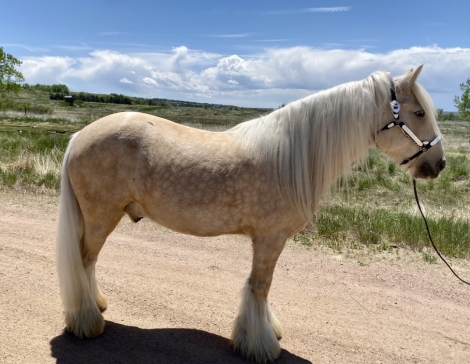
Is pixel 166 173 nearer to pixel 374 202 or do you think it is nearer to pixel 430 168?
pixel 430 168

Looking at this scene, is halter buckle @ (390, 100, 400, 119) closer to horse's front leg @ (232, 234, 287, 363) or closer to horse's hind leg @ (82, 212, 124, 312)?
horse's front leg @ (232, 234, 287, 363)

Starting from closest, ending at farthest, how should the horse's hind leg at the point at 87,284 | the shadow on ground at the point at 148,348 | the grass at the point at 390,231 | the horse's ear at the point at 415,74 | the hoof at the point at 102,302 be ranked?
1. the horse's ear at the point at 415,74
2. the shadow on ground at the point at 148,348
3. the horse's hind leg at the point at 87,284
4. the hoof at the point at 102,302
5. the grass at the point at 390,231

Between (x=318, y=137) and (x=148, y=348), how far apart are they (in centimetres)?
236

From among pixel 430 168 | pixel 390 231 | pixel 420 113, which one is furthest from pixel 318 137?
pixel 390 231

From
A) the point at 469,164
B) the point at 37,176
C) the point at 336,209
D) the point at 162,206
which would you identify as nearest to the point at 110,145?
the point at 162,206

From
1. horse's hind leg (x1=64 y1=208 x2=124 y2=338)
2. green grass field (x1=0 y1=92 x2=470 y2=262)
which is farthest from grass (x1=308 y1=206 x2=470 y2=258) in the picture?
horse's hind leg (x1=64 y1=208 x2=124 y2=338)

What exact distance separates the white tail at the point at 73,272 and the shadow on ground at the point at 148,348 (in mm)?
134

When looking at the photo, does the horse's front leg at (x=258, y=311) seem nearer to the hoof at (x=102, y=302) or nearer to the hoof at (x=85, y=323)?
the hoof at (x=85, y=323)

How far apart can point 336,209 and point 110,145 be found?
17.3 feet

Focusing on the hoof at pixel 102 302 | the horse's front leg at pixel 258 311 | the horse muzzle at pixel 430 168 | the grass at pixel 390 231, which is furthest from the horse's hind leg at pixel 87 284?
the grass at pixel 390 231

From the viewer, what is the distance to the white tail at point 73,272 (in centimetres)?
319

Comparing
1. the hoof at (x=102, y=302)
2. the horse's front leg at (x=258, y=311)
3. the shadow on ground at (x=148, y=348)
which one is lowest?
the shadow on ground at (x=148, y=348)

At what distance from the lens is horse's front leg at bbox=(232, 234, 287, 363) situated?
9.78 ft

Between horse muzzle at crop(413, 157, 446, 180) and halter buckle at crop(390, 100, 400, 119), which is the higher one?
halter buckle at crop(390, 100, 400, 119)
